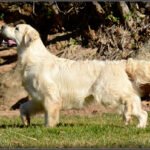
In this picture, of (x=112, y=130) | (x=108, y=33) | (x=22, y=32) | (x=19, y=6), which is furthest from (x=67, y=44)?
(x=112, y=130)

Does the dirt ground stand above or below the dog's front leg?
below

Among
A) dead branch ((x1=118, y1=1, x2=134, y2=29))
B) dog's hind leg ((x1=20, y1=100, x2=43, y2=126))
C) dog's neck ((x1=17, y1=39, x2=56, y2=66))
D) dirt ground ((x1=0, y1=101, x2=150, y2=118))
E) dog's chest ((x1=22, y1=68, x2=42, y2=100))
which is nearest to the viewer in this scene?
dog's chest ((x1=22, y1=68, x2=42, y2=100))

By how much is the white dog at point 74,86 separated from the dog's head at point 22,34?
8cm

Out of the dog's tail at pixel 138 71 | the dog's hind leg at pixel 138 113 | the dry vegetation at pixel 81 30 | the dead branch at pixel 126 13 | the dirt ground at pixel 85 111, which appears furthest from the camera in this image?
the dead branch at pixel 126 13

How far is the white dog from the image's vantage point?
1077 cm

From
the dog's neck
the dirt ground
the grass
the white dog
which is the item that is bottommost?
the grass

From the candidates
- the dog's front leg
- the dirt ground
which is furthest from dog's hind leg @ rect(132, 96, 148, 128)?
the dirt ground

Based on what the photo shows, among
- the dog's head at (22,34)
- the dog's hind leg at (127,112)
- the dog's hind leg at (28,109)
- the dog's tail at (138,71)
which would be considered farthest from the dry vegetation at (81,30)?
the dog's hind leg at (127,112)

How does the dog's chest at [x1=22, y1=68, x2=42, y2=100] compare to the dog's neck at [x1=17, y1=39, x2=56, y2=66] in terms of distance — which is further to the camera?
the dog's neck at [x1=17, y1=39, x2=56, y2=66]

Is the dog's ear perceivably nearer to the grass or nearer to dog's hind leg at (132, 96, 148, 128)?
the grass

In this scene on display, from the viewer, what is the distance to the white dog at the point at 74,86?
10766mm

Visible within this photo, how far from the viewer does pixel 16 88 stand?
57.8ft

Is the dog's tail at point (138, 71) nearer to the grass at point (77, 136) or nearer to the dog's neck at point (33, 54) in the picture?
the grass at point (77, 136)

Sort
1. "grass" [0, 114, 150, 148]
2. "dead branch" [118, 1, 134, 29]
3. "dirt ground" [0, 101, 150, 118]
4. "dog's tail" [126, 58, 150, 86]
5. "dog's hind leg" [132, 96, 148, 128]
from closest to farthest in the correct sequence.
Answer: "grass" [0, 114, 150, 148] → "dog's hind leg" [132, 96, 148, 128] → "dog's tail" [126, 58, 150, 86] → "dirt ground" [0, 101, 150, 118] → "dead branch" [118, 1, 134, 29]
